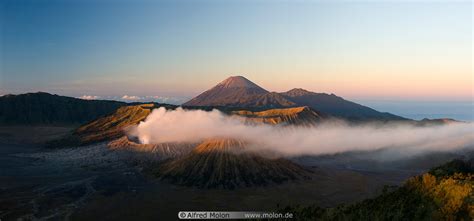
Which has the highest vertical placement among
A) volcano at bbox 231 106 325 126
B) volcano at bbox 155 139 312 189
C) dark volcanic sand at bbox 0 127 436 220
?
volcano at bbox 231 106 325 126

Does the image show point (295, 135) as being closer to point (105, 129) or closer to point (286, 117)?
point (286, 117)

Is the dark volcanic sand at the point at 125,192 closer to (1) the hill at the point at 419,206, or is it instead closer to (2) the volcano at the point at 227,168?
(2) the volcano at the point at 227,168

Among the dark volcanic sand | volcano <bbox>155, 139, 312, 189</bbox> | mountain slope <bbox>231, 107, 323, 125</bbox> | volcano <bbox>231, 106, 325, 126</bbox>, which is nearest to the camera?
the dark volcanic sand

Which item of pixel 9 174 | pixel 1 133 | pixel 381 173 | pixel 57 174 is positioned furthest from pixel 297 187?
pixel 1 133

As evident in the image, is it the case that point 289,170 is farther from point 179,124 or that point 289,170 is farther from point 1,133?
point 1,133

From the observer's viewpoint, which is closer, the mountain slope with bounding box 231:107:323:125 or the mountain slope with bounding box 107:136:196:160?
the mountain slope with bounding box 107:136:196:160

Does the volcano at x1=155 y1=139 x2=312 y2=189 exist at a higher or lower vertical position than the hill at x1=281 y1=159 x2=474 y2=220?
lower

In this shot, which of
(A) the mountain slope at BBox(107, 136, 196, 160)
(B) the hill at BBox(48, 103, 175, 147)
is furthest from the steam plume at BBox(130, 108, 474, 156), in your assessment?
(B) the hill at BBox(48, 103, 175, 147)

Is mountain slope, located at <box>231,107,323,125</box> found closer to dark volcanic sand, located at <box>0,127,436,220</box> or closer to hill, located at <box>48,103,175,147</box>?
hill, located at <box>48,103,175,147</box>
